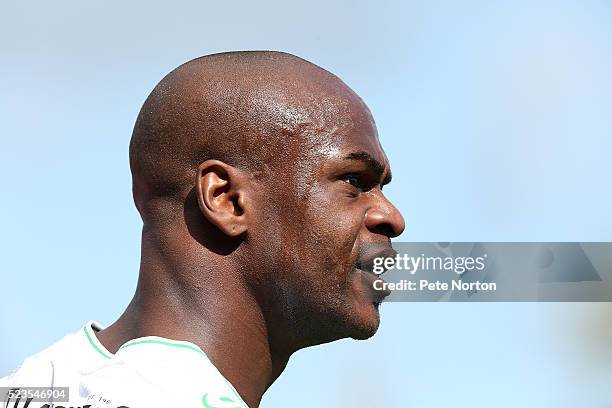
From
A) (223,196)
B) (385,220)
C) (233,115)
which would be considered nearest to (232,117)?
(233,115)

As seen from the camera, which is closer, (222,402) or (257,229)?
(222,402)

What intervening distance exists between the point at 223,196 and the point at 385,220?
0.68 m

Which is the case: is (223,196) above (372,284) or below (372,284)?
above

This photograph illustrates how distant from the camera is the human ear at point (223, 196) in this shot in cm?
538

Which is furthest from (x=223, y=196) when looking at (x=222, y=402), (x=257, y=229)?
(x=222, y=402)

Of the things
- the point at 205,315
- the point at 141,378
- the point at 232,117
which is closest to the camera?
the point at 141,378

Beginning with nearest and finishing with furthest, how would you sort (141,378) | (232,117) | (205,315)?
(141,378), (205,315), (232,117)

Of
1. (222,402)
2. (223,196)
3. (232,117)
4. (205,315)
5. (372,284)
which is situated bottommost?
(222,402)

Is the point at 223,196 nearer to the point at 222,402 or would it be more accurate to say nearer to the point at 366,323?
the point at 366,323

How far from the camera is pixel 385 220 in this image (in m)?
5.51

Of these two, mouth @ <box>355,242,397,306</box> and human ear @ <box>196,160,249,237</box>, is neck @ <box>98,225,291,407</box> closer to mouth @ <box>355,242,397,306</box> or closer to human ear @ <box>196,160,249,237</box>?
human ear @ <box>196,160,249,237</box>

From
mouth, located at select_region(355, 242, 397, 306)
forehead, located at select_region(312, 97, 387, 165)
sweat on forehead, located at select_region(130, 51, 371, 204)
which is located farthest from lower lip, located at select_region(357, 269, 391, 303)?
sweat on forehead, located at select_region(130, 51, 371, 204)

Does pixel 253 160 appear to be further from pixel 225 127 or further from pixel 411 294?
pixel 411 294

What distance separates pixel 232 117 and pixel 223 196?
0.33 meters
